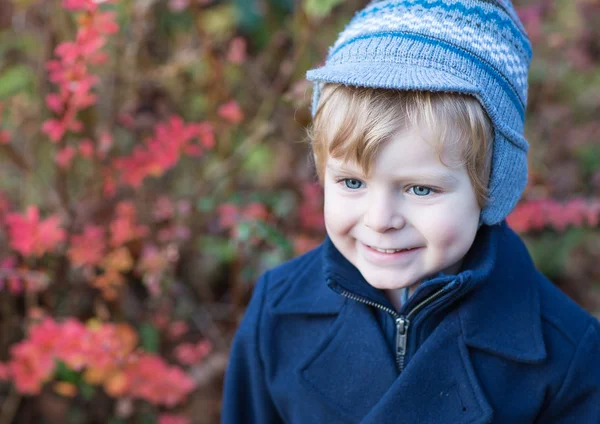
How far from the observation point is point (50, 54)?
9.19ft

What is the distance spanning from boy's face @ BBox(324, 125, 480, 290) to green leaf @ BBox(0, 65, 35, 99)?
71.5 inches

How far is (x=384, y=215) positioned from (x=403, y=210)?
0.16 feet

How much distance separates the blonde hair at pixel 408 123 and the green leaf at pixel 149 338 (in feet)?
5.25

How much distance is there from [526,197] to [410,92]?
182 centimetres

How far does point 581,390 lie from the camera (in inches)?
62.2

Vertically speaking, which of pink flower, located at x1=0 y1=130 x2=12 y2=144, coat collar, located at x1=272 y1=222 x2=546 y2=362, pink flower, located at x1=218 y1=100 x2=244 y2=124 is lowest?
coat collar, located at x1=272 y1=222 x2=546 y2=362

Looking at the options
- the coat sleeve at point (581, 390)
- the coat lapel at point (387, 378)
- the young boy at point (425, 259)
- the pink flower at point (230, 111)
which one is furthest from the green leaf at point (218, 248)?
the coat sleeve at point (581, 390)

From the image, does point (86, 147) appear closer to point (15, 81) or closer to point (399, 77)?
point (15, 81)

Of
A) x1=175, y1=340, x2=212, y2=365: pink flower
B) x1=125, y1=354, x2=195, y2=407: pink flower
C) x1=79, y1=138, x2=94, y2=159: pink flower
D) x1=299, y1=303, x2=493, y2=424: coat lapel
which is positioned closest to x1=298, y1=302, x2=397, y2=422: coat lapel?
x1=299, y1=303, x2=493, y2=424: coat lapel

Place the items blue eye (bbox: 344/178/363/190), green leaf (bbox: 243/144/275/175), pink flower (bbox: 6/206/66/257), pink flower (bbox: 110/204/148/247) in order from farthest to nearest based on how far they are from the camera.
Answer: green leaf (bbox: 243/144/275/175) < pink flower (bbox: 110/204/148/247) < pink flower (bbox: 6/206/66/257) < blue eye (bbox: 344/178/363/190)

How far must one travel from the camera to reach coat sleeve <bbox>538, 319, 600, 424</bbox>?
1.58 meters

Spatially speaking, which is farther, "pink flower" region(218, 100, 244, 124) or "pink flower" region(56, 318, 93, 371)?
"pink flower" region(218, 100, 244, 124)

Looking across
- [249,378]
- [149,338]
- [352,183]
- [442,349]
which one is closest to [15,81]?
[149,338]

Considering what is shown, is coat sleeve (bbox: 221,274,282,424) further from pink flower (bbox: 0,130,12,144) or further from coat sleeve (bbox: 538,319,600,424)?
pink flower (bbox: 0,130,12,144)
